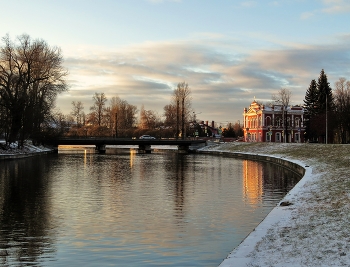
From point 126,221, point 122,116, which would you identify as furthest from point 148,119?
point 126,221

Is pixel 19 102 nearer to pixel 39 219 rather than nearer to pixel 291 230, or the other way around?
pixel 39 219

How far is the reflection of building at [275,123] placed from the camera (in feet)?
399

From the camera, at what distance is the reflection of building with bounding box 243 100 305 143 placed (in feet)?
399

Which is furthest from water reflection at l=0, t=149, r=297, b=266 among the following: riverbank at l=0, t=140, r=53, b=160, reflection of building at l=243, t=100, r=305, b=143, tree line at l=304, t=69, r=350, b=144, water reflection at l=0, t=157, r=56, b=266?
reflection of building at l=243, t=100, r=305, b=143

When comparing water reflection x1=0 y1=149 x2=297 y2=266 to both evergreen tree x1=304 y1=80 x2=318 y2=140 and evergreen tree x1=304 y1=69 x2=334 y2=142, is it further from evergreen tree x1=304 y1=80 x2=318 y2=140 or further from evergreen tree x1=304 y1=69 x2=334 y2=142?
evergreen tree x1=304 y1=80 x2=318 y2=140

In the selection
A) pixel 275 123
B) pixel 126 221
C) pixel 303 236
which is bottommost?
pixel 126 221

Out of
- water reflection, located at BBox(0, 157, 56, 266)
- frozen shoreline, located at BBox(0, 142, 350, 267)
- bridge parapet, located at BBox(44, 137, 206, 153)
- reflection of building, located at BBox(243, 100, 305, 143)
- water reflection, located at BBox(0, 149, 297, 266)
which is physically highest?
reflection of building, located at BBox(243, 100, 305, 143)

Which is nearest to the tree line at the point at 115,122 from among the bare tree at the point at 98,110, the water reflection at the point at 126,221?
the bare tree at the point at 98,110

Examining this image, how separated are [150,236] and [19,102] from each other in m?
54.9

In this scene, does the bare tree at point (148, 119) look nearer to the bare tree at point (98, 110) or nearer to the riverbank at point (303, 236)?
the bare tree at point (98, 110)

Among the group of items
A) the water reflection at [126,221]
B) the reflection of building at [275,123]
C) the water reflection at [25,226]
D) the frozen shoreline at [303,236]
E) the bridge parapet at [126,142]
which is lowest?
the water reflection at [126,221]

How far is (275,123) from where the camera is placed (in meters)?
122

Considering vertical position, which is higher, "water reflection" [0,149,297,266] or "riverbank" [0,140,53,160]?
"riverbank" [0,140,53,160]

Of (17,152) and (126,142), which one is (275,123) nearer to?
(126,142)
